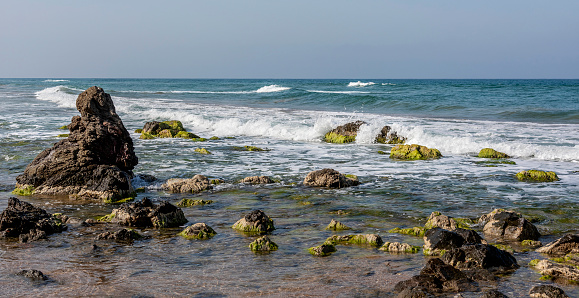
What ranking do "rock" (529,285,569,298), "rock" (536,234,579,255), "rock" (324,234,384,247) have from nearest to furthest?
"rock" (529,285,569,298) < "rock" (536,234,579,255) < "rock" (324,234,384,247)

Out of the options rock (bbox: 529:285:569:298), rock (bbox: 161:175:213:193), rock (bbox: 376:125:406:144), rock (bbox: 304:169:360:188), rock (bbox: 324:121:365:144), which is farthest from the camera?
rock (bbox: 324:121:365:144)

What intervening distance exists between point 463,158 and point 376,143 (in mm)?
4461

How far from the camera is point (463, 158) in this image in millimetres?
15836

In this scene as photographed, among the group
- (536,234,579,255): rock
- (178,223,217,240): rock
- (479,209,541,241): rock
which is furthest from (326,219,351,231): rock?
(536,234,579,255): rock

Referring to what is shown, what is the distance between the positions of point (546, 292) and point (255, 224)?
413 centimetres

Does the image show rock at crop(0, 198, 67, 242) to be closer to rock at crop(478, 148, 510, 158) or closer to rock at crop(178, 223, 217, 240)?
rock at crop(178, 223, 217, 240)

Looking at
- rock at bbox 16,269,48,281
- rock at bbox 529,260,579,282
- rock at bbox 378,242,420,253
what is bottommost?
rock at bbox 16,269,48,281

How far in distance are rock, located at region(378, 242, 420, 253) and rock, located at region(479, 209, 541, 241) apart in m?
1.50

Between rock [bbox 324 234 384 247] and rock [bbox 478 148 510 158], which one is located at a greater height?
rock [bbox 478 148 510 158]

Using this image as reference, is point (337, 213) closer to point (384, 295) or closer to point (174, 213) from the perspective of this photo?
point (174, 213)

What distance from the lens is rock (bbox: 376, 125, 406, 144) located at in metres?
19.9

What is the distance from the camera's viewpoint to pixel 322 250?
6.83m

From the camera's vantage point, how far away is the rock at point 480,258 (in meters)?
6.15

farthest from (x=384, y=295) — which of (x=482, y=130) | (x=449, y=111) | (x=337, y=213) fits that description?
(x=449, y=111)
